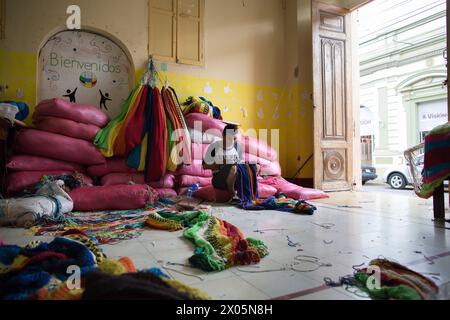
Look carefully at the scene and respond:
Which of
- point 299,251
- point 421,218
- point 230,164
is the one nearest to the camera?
point 299,251

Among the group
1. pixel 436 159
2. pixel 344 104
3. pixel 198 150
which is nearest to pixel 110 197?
pixel 198 150

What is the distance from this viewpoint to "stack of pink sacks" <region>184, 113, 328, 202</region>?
3369 millimetres

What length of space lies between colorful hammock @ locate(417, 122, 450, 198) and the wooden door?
6.64 feet

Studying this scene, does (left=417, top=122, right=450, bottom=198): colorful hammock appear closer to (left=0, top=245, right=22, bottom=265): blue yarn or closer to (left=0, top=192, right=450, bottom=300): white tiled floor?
(left=0, top=192, right=450, bottom=300): white tiled floor

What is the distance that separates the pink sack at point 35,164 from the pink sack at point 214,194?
1.36m

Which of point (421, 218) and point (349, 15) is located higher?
point (349, 15)

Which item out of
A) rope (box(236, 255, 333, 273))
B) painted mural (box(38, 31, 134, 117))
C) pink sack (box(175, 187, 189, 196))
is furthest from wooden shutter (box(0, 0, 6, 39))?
rope (box(236, 255, 333, 273))

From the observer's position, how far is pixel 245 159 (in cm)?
380

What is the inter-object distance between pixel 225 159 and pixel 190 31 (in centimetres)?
210
